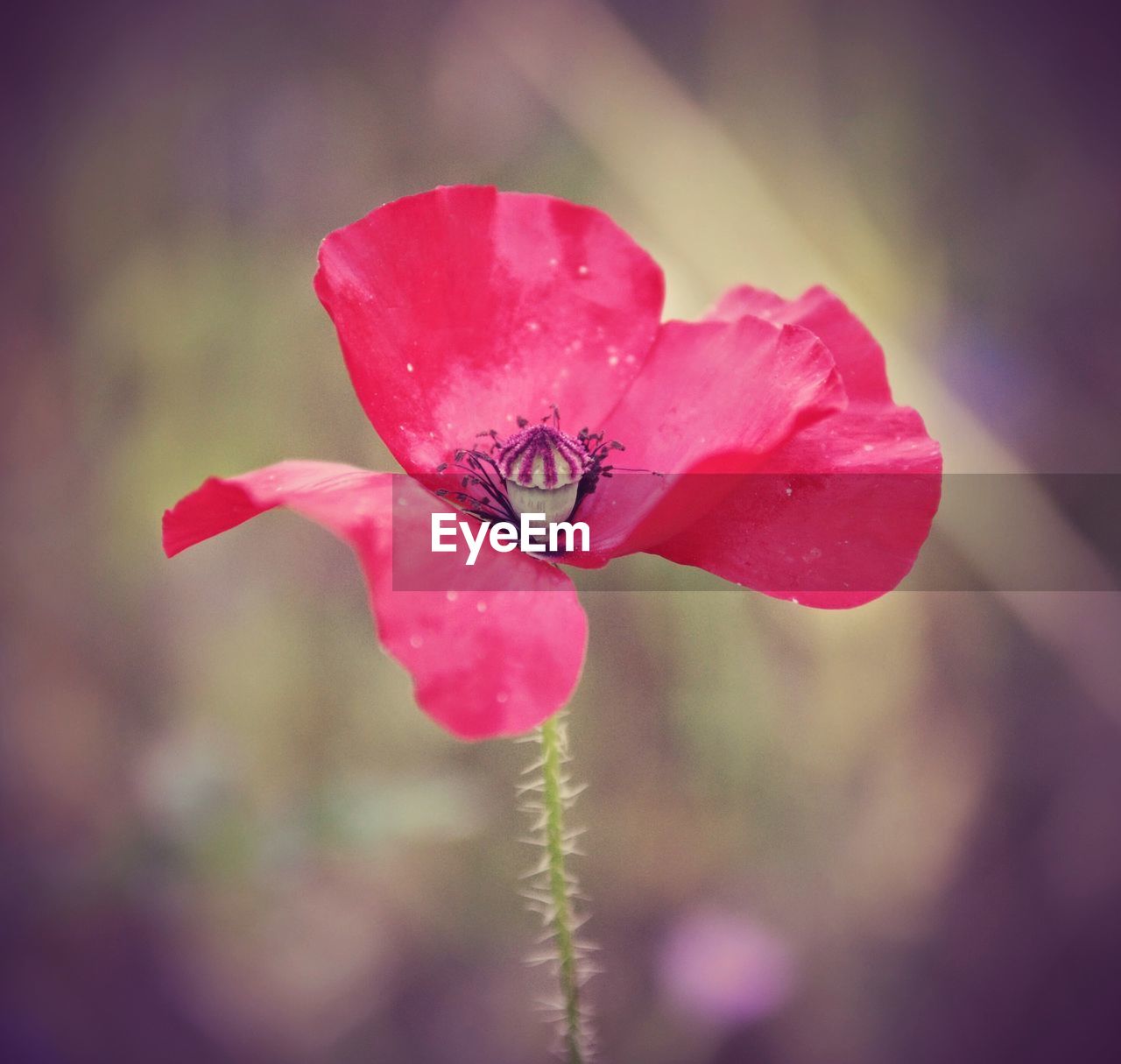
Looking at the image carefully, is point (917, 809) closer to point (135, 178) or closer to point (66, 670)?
point (66, 670)

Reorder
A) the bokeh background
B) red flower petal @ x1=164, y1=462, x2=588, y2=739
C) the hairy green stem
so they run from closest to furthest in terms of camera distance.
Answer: red flower petal @ x1=164, y1=462, x2=588, y2=739 → the hairy green stem → the bokeh background

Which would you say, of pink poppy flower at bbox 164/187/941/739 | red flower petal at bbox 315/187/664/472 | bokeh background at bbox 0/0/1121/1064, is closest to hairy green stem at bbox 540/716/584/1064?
pink poppy flower at bbox 164/187/941/739

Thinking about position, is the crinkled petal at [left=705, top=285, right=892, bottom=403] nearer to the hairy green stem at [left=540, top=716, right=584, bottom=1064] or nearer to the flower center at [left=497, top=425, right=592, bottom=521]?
the flower center at [left=497, top=425, right=592, bottom=521]

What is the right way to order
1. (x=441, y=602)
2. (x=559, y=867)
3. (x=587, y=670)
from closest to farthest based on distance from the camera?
1. (x=441, y=602)
2. (x=559, y=867)
3. (x=587, y=670)

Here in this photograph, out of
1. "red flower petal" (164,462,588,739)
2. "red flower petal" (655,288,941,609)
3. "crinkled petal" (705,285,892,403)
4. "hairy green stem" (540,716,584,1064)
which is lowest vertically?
"hairy green stem" (540,716,584,1064)

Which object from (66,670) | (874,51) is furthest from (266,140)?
(874,51)

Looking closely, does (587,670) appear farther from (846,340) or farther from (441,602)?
(441,602)

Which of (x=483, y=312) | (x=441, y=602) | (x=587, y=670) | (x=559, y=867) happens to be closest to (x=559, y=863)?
(x=559, y=867)
